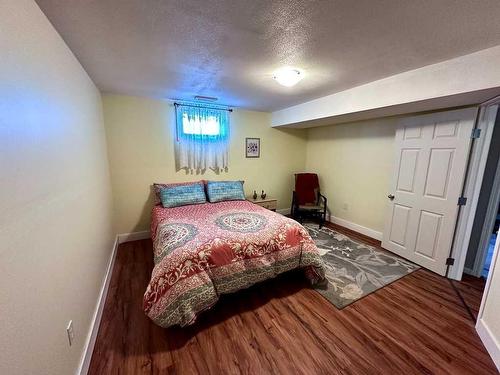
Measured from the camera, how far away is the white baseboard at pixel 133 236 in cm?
324

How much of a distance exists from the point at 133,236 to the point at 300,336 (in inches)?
113

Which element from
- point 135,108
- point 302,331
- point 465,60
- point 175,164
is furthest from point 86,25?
point 465,60

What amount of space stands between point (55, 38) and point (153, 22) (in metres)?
0.69

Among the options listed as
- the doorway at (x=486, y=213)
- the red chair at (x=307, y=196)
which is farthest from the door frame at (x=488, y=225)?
the red chair at (x=307, y=196)

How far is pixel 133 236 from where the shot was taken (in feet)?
10.9

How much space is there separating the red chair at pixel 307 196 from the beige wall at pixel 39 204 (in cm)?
342

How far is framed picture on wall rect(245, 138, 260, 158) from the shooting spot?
4.09 m

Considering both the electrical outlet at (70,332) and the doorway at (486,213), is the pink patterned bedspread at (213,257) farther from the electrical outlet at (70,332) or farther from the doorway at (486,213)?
the doorway at (486,213)

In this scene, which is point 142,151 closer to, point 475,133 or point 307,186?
point 307,186

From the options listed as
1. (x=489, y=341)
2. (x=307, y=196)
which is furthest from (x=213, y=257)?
(x=307, y=196)

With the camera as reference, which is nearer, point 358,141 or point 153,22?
point 153,22

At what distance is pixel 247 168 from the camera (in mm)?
4148

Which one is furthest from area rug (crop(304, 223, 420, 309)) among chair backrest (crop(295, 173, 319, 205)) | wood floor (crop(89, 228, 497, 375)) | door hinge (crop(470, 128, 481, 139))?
door hinge (crop(470, 128, 481, 139))

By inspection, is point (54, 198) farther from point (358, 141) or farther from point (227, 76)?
point (358, 141)
